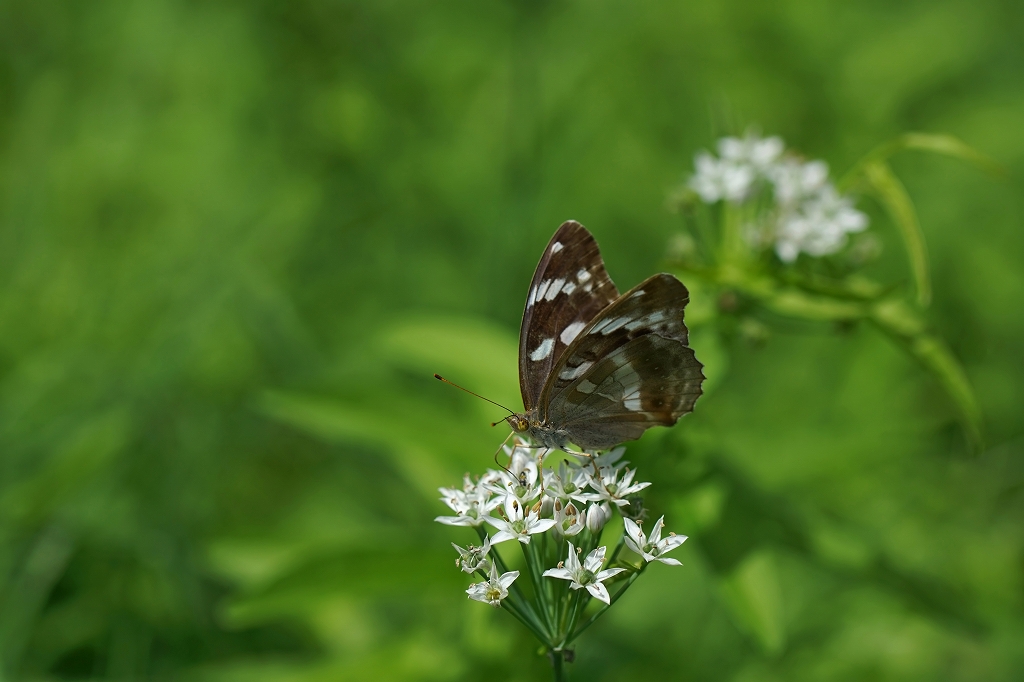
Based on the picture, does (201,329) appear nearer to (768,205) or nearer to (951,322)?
(768,205)

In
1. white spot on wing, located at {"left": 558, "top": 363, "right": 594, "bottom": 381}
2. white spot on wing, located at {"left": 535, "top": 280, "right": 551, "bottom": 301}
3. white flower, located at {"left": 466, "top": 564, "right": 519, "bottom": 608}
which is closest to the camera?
white flower, located at {"left": 466, "top": 564, "right": 519, "bottom": 608}

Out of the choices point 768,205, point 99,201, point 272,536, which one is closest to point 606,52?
point 768,205

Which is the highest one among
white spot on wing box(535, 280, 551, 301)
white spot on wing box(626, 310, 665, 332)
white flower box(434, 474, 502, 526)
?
white spot on wing box(535, 280, 551, 301)

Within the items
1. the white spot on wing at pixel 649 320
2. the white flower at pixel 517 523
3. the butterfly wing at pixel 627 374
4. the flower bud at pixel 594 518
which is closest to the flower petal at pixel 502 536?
the white flower at pixel 517 523

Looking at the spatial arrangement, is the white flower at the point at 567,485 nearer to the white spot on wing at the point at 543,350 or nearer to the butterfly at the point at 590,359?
the butterfly at the point at 590,359

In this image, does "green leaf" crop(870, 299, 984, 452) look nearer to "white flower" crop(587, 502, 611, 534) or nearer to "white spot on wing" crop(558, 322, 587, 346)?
"white spot on wing" crop(558, 322, 587, 346)

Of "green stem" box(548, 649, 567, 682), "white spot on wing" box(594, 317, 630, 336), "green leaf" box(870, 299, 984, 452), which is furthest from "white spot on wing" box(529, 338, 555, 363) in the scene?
"green leaf" box(870, 299, 984, 452)

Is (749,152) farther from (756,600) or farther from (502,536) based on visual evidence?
(502,536)

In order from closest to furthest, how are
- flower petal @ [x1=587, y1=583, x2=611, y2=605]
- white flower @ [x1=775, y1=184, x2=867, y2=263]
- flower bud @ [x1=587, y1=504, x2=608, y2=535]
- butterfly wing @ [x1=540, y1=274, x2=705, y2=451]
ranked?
1. flower petal @ [x1=587, y1=583, x2=611, y2=605]
2. flower bud @ [x1=587, y1=504, x2=608, y2=535]
3. butterfly wing @ [x1=540, y1=274, x2=705, y2=451]
4. white flower @ [x1=775, y1=184, x2=867, y2=263]
